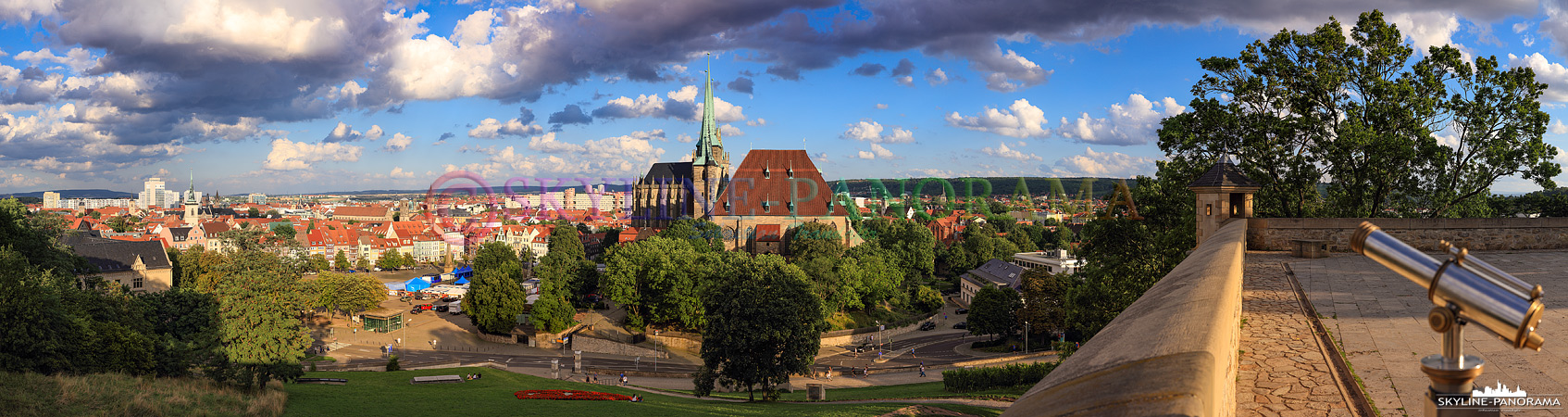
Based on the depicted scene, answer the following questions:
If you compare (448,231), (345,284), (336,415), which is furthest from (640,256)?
(448,231)

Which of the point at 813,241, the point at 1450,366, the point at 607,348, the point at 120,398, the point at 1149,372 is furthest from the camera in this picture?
the point at 813,241

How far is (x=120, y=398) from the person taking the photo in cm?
1995

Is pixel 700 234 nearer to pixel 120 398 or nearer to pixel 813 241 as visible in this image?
pixel 813 241

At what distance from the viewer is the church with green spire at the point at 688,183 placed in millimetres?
94000

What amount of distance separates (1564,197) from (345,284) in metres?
76.5

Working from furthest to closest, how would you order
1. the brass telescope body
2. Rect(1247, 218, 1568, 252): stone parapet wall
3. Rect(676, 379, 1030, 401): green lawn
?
Rect(676, 379, 1030, 401): green lawn < Rect(1247, 218, 1568, 252): stone parapet wall < the brass telescope body

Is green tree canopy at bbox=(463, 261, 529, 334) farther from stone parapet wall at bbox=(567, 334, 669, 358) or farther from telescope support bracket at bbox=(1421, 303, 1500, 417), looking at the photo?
telescope support bracket at bbox=(1421, 303, 1500, 417)

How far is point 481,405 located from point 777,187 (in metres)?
46.6

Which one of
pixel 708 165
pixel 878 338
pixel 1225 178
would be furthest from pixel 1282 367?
pixel 708 165

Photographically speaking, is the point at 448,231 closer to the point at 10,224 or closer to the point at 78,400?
the point at 10,224

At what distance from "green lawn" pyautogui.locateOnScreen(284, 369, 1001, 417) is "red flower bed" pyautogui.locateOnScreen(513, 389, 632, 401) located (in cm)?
64

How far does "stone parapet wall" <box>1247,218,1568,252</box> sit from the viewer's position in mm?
16969

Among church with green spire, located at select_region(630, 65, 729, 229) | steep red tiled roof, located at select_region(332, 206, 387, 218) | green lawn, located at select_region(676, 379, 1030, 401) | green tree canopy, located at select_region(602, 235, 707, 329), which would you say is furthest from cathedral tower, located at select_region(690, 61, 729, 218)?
steep red tiled roof, located at select_region(332, 206, 387, 218)

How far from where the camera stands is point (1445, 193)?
21453 millimetres
